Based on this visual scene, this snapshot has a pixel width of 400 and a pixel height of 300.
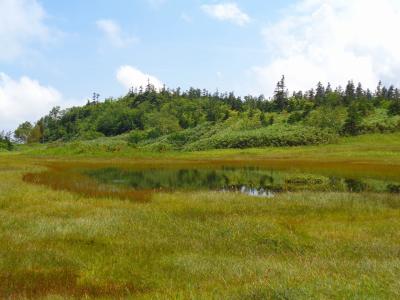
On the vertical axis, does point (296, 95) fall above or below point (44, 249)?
above

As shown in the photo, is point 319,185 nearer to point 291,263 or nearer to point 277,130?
point 291,263

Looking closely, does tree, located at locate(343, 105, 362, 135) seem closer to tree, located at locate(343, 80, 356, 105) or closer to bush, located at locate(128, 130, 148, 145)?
tree, located at locate(343, 80, 356, 105)

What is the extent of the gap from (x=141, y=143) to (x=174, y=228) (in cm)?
15672

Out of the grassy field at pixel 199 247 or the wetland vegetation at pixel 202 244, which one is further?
the wetland vegetation at pixel 202 244

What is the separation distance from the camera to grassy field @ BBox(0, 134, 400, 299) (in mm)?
11281

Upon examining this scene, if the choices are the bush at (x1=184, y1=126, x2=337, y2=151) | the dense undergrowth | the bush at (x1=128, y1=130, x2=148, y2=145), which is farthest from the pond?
the bush at (x1=128, y1=130, x2=148, y2=145)

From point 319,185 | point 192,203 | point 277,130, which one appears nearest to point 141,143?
point 277,130

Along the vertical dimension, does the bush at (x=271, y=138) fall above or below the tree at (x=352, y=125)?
below

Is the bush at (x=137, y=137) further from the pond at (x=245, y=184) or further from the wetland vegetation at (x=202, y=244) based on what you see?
the wetland vegetation at (x=202, y=244)

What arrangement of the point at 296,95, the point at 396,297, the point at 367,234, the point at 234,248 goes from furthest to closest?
the point at 296,95 < the point at 367,234 < the point at 234,248 < the point at 396,297

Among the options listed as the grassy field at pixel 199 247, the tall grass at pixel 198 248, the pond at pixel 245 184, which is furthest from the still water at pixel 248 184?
the tall grass at pixel 198 248

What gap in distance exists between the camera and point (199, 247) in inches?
707

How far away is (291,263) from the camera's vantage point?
15.1 metres

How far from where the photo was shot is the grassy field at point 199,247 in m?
11.3
